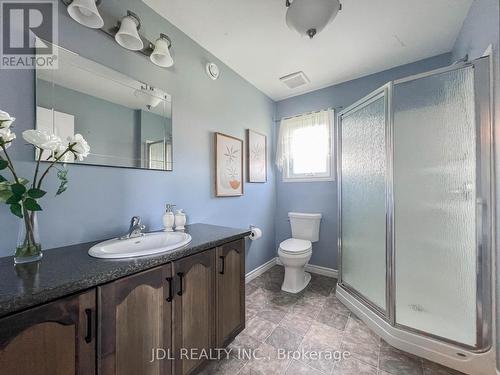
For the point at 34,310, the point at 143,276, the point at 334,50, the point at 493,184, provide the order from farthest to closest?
the point at 334,50 → the point at 493,184 → the point at 143,276 → the point at 34,310

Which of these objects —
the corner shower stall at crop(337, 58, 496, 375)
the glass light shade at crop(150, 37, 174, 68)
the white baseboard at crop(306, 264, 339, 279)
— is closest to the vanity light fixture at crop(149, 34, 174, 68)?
the glass light shade at crop(150, 37, 174, 68)


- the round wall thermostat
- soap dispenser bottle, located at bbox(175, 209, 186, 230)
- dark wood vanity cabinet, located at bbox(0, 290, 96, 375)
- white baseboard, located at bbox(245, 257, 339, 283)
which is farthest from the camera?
white baseboard, located at bbox(245, 257, 339, 283)

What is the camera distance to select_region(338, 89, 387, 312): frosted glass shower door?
1731 mm

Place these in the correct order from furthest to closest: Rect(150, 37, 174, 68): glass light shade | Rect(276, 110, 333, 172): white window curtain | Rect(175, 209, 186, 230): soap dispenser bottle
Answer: Rect(276, 110, 333, 172): white window curtain
Rect(175, 209, 186, 230): soap dispenser bottle
Rect(150, 37, 174, 68): glass light shade

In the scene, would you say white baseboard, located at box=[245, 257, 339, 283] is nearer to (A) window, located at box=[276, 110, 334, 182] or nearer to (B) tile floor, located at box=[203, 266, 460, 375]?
(B) tile floor, located at box=[203, 266, 460, 375]

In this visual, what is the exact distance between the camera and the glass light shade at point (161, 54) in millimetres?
1423

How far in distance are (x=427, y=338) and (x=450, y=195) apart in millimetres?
1004

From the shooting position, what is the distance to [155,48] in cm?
142

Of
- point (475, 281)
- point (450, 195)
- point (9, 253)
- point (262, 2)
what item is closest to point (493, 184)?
point (450, 195)

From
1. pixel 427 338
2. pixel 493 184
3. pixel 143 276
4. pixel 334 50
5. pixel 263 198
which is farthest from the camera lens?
pixel 263 198

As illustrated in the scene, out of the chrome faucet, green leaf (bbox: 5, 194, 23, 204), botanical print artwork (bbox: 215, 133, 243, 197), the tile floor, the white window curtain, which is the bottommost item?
the tile floor

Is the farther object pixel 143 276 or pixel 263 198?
pixel 263 198

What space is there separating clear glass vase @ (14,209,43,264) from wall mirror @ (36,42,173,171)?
1.32 ft

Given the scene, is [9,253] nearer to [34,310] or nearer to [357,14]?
[34,310]
